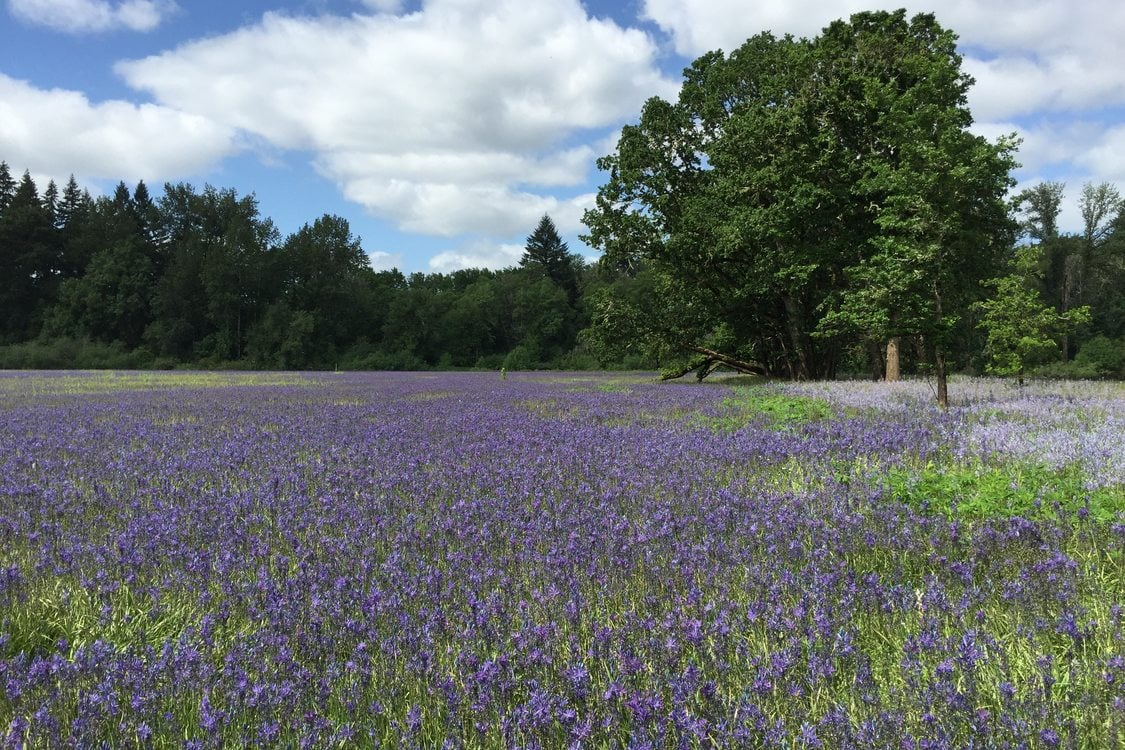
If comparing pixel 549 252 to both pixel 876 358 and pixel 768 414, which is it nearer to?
pixel 876 358

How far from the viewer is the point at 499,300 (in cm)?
7100

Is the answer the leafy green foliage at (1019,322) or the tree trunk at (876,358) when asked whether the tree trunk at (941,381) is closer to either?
the leafy green foliage at (1019,322)

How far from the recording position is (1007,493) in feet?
14.7

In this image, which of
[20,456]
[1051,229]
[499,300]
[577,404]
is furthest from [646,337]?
[1051,229]

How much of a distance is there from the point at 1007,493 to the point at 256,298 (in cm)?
6338

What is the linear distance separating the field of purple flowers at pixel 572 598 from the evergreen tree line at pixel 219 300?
170ft

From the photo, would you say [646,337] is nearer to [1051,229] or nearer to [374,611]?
[374,611]

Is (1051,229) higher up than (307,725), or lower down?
higher up

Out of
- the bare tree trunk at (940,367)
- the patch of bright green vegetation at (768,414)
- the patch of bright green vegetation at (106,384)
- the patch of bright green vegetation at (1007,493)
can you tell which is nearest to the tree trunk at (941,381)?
the bare tree trunk at (940,367)

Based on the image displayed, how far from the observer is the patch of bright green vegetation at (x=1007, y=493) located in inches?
165

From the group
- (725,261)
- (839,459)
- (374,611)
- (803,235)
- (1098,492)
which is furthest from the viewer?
(725,261)

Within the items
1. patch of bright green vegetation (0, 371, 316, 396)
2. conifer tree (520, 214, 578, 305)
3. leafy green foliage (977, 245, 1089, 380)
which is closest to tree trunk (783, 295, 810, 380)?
leafy green foliage (977, 245, 1089, 380)

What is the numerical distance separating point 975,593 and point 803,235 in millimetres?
20567

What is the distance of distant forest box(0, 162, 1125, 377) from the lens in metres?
53.2
